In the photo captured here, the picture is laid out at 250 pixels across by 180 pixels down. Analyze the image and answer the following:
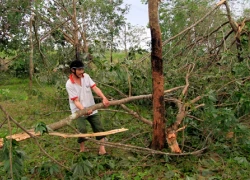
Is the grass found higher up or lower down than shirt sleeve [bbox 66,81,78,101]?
lower down

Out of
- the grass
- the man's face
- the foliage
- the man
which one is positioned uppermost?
the man's face

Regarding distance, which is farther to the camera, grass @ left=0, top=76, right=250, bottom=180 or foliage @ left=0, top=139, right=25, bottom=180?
grass @ left=0, top=76, right=250, bottom=180

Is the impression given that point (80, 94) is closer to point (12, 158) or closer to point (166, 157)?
point (166, 157)

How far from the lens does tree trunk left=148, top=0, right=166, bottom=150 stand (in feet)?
11.3

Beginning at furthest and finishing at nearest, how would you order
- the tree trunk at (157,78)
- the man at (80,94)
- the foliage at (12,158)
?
the man at (80,94) → the tree trunk at (157,78) → the foliage at (12,158)

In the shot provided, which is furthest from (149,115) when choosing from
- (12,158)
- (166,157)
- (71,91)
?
(12,158)

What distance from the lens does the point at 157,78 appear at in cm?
355

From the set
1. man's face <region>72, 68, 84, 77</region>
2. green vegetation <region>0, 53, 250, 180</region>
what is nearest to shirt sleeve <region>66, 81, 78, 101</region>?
man's face <region>72, 68, 84, 77</region>

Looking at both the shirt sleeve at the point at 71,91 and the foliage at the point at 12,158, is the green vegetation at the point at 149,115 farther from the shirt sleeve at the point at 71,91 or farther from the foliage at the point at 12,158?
the shirt sleeve at the point at 71,91

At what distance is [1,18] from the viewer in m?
9.88

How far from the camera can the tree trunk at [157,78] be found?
3.43m

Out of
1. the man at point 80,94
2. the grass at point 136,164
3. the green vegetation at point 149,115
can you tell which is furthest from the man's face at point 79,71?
the grass at point 136,164

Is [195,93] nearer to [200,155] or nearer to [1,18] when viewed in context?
[200,155]

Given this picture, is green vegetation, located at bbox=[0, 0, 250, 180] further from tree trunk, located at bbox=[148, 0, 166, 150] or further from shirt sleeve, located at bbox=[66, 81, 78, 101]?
shirt sleeve, located at bbox=[66, 81, 78, 101]
